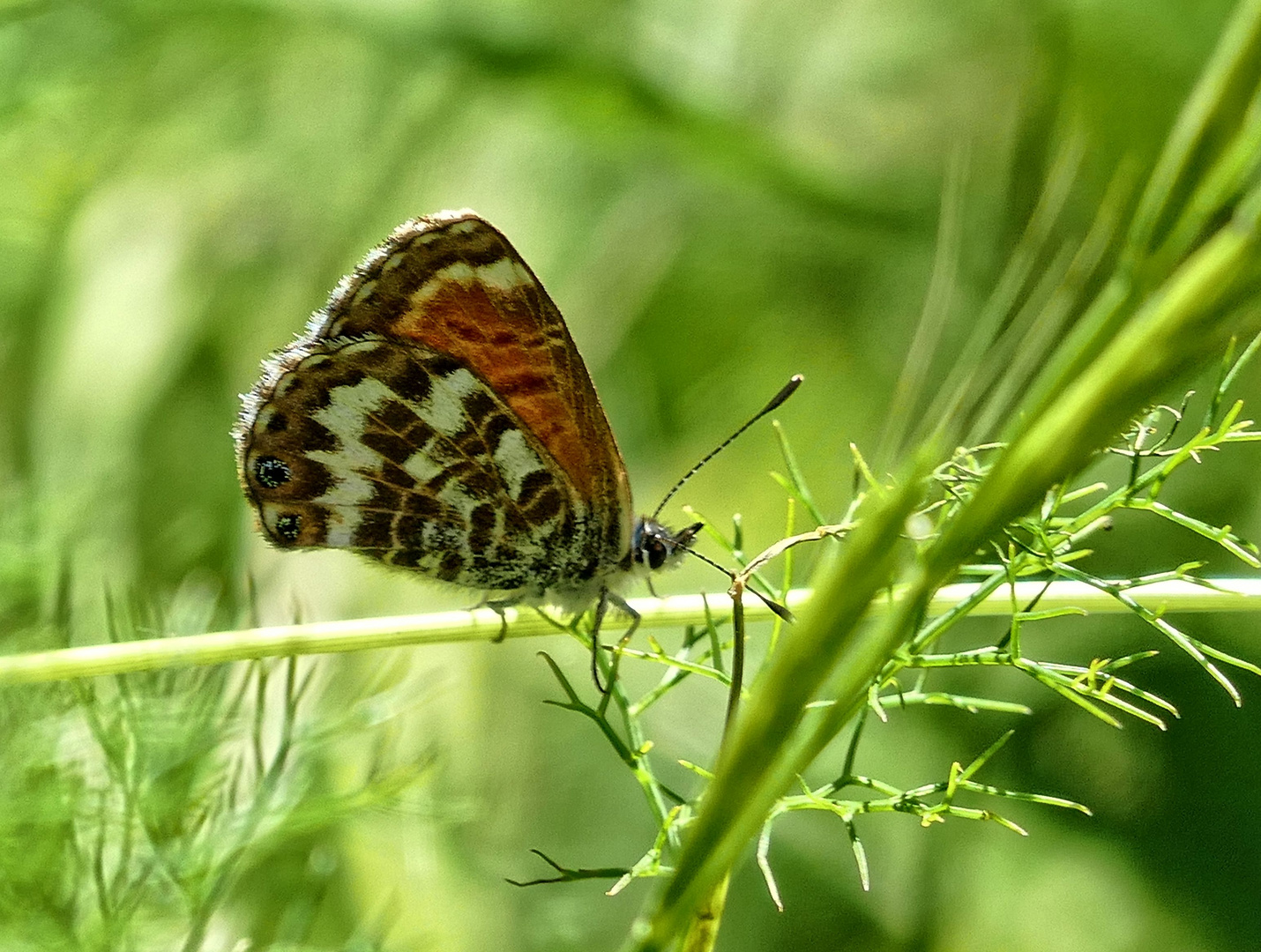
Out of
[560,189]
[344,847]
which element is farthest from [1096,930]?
[560,189]

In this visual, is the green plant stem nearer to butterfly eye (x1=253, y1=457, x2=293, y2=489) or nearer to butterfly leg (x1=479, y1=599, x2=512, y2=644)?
butterfly leg (x1=479, y1=599, x2=512, y2=644)

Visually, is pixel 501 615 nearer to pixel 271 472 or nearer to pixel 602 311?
pixel 271 472

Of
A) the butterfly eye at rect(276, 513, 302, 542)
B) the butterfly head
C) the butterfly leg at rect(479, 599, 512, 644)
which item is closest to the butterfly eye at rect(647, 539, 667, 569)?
the butterfly head

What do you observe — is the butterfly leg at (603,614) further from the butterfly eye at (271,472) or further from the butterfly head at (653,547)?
the butterfly eye at (271,472)

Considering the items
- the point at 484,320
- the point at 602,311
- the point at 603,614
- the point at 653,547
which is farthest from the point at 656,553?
the point at 602,311

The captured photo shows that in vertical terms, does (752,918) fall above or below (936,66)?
below

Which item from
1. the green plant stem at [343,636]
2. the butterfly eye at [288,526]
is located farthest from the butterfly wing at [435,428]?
the green plant stem at [343,636]

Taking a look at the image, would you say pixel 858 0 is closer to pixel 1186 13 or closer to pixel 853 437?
pixel 1186 13
